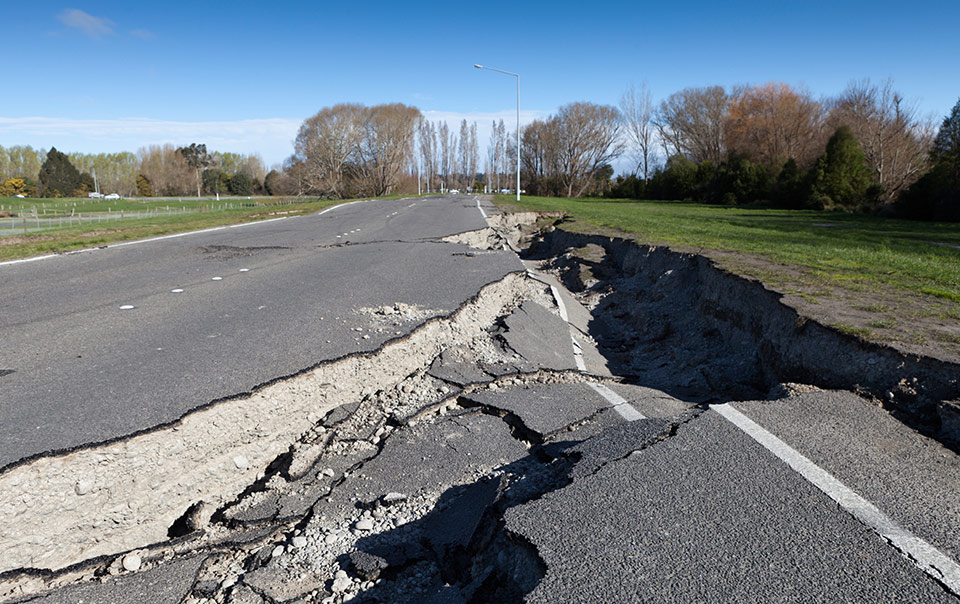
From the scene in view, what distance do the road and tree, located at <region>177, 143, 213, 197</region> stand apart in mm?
99767

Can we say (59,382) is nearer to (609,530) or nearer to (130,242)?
(609,530)

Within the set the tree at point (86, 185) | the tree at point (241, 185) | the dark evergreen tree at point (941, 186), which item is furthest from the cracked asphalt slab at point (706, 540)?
the tree at point (86, 185)

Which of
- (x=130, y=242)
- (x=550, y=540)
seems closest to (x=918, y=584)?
(x=550, y=540)

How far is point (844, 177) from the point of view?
26.9 m

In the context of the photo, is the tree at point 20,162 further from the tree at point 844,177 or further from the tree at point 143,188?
the tree at point 844,177

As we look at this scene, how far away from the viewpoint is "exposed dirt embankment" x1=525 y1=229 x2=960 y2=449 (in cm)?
404

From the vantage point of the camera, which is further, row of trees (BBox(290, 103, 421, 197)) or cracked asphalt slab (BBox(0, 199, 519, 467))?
row of trees (BBox(290, 103, 421, 197))

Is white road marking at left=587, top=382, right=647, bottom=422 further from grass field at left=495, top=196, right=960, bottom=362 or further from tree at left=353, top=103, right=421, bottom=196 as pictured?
tree at left=353, top=103, right=421, bottom=196

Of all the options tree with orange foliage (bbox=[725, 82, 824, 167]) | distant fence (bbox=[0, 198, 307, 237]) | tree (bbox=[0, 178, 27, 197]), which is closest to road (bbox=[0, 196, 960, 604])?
distant fence (bbox=[0, 198, 307, 237])

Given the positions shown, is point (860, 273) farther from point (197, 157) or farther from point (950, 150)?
point (197, 157)

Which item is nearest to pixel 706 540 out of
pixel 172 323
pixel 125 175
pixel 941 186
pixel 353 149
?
pixel 172 323

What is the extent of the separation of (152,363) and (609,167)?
66.6m

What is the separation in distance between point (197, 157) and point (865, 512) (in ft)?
362

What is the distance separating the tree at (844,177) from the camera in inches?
1044
